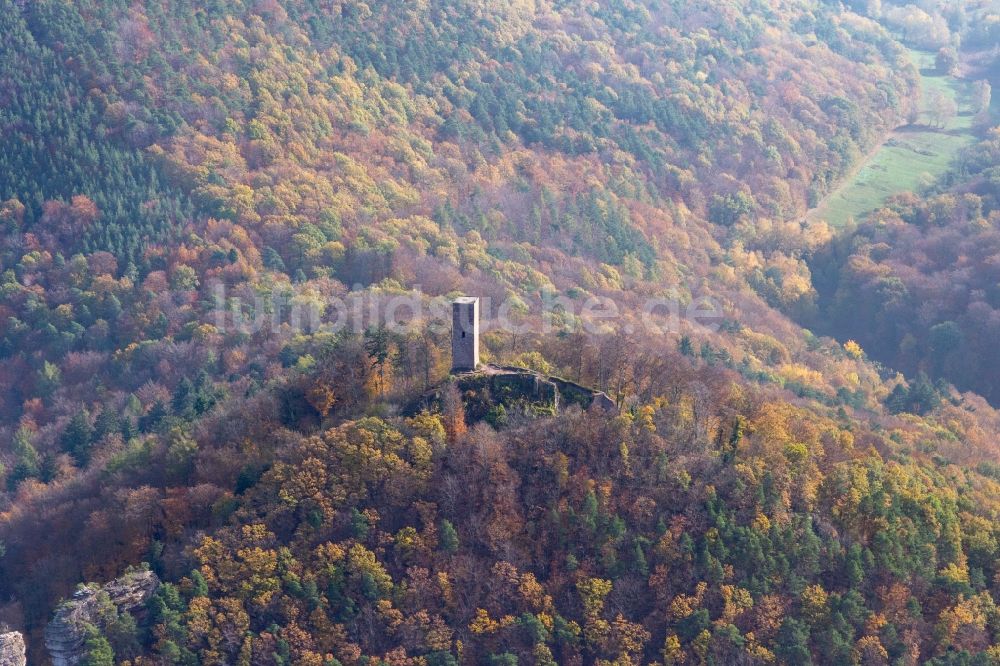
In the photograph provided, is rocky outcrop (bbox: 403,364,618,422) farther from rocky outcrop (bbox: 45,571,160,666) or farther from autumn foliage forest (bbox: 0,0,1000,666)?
rocky outcrop (bbox: 45,571,160,666)

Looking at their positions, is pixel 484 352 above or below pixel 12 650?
above

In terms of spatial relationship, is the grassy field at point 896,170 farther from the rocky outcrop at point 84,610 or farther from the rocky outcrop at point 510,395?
the rocky outcrop at point 84,610

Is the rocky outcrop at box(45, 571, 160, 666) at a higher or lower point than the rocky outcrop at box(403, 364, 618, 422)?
lower

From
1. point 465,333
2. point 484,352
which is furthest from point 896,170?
point 465,333

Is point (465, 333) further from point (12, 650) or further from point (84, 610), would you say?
point (12, 650)

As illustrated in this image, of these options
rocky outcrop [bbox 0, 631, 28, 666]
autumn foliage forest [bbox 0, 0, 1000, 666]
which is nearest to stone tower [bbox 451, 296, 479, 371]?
autumn foliage forest [bbox 0, 0, 1000, 666]
